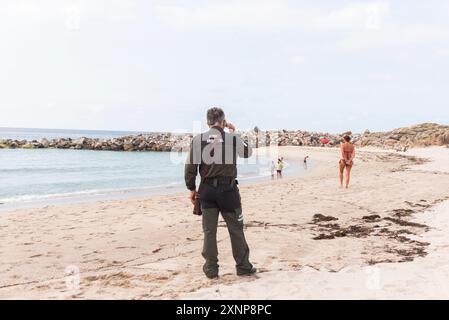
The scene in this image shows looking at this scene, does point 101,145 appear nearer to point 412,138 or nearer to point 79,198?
point 412,138

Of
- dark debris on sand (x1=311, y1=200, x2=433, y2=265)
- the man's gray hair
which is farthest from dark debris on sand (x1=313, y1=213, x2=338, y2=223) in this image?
the man's gray hair

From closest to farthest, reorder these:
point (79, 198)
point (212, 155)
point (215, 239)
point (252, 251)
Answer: point (212, 155), point (215, 239), point (252, 251), point (79, 198)

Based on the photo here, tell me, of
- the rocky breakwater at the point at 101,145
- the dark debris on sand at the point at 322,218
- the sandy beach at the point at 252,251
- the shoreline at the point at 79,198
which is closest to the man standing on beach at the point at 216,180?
the sandy beach at the point at 252,251

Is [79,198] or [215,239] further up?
[215,239]

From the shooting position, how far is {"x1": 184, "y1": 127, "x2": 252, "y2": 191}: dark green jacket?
218 inches

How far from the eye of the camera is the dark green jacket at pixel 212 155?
553 centimetres

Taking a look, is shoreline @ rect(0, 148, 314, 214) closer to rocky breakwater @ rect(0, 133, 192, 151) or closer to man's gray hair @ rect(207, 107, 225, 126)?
man's gray hair @ rect(207, 107, 225, 126)

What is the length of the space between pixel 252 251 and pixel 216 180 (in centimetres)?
224

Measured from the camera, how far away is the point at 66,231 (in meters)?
9.73

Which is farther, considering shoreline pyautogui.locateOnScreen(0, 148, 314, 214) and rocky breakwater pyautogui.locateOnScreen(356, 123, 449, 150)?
rocky breakwater pyautogui.locateOnScreen(356, 123, 449, 150)

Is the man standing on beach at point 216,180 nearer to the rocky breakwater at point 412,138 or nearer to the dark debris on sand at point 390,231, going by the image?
the dark debris on sand at point 390,231

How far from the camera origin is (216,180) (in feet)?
18.2

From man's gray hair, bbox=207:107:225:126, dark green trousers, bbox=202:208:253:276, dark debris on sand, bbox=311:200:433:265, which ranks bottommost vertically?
dark debris on sand, bbox=311:200:433:265

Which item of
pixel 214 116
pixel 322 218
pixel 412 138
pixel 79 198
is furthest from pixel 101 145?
pixel 214 116
